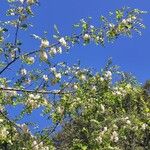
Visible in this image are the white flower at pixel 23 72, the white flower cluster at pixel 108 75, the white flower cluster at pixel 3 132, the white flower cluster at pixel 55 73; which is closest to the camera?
the white flower cluster at pixel 3 132

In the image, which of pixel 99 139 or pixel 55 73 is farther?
pixel 99 139

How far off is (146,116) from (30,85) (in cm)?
1748

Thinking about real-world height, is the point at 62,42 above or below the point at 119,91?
above

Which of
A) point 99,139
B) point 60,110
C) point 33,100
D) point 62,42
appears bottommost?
point 33,100

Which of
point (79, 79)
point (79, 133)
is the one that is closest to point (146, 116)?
point (79, 133)

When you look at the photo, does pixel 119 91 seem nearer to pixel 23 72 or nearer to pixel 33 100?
pixel 33 100

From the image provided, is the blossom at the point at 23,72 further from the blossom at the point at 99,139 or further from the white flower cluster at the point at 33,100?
the blossom at the point at 99,139

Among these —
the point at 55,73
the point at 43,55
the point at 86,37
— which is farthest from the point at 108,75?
the point at 43,55

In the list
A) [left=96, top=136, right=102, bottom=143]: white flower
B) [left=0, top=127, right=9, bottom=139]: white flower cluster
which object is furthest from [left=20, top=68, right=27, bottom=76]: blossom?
[left=96, top=136, right=102, bottom=143]: white flower

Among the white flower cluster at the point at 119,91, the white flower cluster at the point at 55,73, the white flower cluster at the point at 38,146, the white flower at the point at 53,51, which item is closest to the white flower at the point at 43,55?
the white flower at the point at 53,51

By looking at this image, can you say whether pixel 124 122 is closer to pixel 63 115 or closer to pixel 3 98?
pixel 63 115

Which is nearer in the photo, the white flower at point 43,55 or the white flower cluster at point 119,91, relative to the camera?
the white flower at point 43,55

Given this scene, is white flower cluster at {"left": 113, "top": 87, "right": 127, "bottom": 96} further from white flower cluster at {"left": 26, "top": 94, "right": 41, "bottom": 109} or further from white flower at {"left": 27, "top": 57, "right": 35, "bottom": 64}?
white flower at {"left": 27, "top": 57, "right": 35, "bottom": 64}

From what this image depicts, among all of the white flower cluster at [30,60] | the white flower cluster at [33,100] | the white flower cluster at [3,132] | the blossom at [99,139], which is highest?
the white flower cluster at [30,60]
